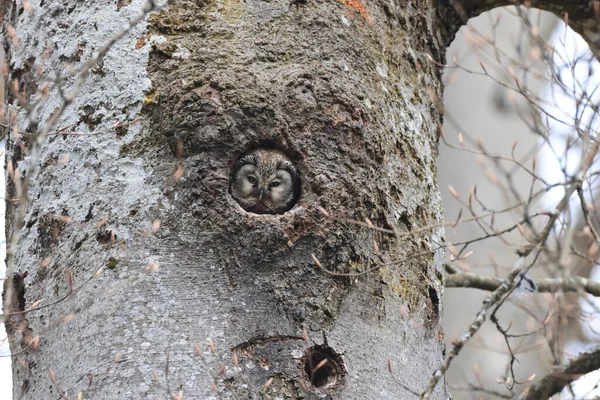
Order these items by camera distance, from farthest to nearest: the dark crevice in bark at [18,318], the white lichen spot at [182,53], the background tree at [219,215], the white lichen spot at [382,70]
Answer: the white lichen spot at [382,70] → the white lichen spot at [182,53] → the dark crevice in bark at [18,318] → the background tree at [219,215]

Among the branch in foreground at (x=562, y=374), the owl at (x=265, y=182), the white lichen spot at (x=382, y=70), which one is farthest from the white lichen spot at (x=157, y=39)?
the branch in foreground at (x=562, y=374)

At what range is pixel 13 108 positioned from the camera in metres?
2.79

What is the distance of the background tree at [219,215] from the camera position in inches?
87.6

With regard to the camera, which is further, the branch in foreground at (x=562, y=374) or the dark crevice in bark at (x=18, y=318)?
the dark crevice in bark at (x=18, y=318)

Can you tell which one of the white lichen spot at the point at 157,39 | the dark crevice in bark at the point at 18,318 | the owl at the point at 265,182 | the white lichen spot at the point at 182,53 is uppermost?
the white lichen spot at the point at 157,39

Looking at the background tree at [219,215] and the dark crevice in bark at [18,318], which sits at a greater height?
the background tree at [219,215]

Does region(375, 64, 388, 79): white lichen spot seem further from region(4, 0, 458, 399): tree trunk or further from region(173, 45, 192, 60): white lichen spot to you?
region(173, 45, 192, 60): white lichen spot

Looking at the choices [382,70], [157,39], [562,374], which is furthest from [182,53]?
[562,374]

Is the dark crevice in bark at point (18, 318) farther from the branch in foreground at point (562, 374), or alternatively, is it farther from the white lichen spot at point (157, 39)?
the branch in foreground at point (562, 374)

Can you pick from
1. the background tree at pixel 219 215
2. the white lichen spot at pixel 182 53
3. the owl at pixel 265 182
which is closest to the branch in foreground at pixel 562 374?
the background tree at pixel 219 215

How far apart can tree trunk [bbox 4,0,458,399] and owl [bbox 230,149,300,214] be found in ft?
0.13

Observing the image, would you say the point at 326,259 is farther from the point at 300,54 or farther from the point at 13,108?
the point at 13,108

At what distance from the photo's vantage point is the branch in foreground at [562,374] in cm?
223

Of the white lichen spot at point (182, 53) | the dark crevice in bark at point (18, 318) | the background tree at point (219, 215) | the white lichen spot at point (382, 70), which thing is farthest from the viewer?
the white lichen spot at point (382, 70)
